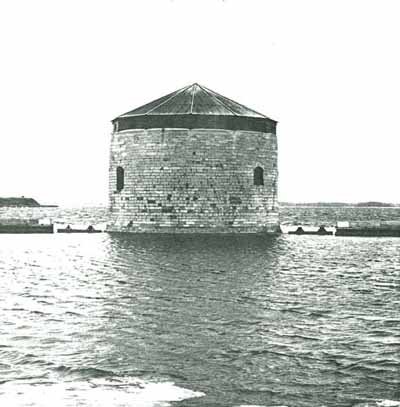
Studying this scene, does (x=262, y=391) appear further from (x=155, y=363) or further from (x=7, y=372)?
(x=7, y=372)

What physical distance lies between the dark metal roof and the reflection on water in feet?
34.1

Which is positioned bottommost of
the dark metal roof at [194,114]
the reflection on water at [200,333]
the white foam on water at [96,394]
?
the white foam on water at [96,394]

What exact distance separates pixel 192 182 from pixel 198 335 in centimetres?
1781

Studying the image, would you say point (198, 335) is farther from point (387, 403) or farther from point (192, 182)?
point (192, 182)

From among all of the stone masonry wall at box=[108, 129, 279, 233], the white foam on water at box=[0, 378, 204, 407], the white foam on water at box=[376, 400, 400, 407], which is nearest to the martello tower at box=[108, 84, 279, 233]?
the stone masonry wall at box=[108, 129, 279, 233]

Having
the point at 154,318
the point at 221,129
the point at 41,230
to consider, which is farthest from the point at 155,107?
the point at 154,318

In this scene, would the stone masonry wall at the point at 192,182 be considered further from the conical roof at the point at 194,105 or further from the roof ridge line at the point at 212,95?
the roof ridge line at the point at 212,95

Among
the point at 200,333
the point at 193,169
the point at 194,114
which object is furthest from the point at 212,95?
the point at 200,333

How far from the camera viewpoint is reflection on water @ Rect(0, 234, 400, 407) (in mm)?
6441

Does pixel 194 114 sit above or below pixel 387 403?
above

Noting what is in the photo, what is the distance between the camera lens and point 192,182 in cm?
2622

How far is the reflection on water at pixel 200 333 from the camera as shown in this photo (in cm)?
644

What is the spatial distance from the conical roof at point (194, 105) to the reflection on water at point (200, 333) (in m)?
10.9

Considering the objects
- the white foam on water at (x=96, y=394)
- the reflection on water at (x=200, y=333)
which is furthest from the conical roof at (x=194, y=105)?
the white foam on water at (x=96, y=394)
